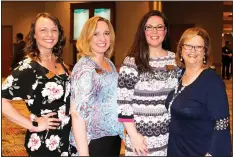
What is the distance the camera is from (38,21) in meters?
2.14

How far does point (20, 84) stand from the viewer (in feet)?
6.64

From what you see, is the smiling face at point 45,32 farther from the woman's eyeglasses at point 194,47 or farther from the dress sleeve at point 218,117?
the dress sleeve at point 218,117

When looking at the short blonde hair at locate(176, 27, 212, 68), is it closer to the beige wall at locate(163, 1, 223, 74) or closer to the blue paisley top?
the blue paisley top

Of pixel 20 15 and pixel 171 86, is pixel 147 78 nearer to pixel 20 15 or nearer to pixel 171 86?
pixel 171 86

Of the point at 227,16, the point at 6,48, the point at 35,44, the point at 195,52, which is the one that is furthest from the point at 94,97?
the point at 227,16

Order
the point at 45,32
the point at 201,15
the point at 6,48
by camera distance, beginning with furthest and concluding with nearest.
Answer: the point at 6,48
the point at 201,15
the point at 45,32

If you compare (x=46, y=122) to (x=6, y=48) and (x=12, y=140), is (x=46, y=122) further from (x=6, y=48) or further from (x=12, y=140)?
(x=6, y=48)

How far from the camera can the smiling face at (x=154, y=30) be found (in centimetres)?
211

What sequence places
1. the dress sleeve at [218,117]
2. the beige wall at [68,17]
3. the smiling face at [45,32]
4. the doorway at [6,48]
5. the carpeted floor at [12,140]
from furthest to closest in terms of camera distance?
the doorway at [6,48] < the beige wall at [68,17] < the carpeted floor at [12,140] < the smiling face at [45,32] < the dress sleeve at [218,117]

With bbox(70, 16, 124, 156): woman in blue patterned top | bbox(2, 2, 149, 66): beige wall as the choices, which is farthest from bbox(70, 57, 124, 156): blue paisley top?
bbox(2, 2, 149, 66): beige wall

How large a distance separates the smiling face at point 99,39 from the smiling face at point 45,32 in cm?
24

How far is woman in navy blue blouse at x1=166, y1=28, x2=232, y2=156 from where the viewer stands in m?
1.93

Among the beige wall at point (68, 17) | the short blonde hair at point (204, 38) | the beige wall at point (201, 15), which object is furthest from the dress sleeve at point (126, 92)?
the beige wall at point (201, 15)

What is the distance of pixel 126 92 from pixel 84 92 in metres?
0.24
